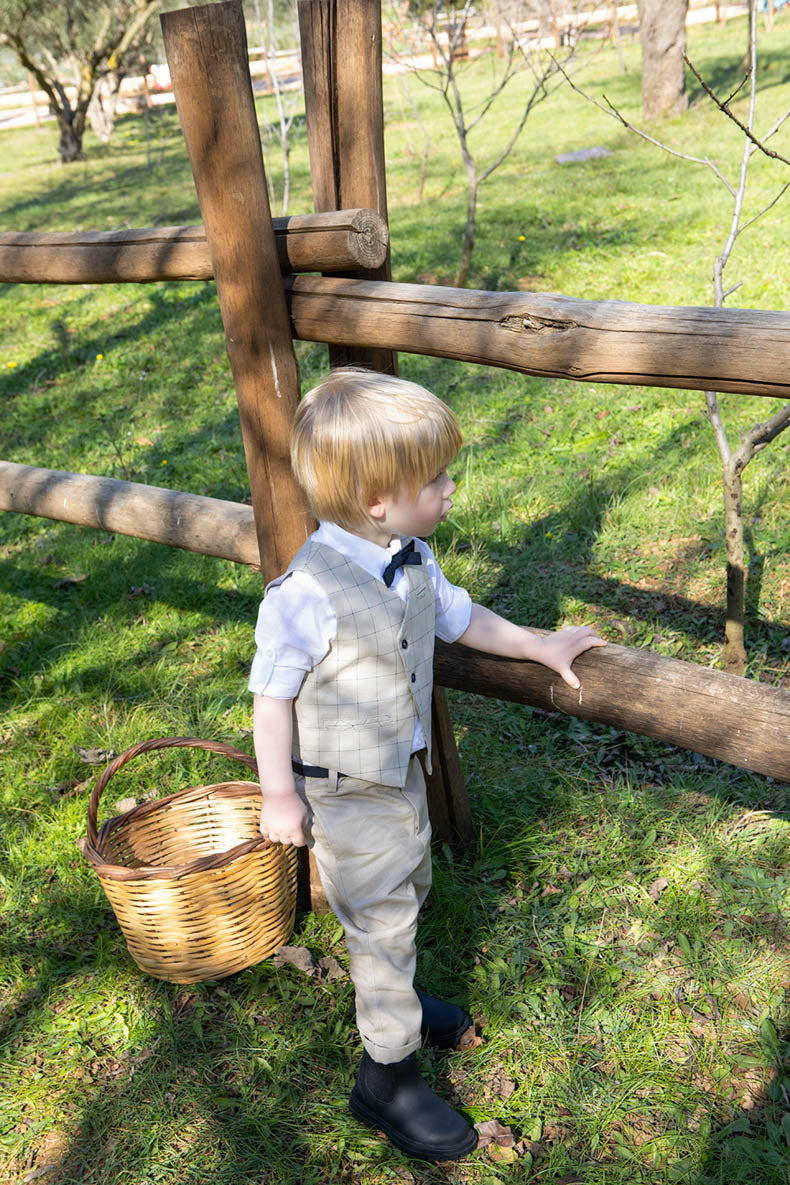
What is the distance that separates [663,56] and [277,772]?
42.2ft

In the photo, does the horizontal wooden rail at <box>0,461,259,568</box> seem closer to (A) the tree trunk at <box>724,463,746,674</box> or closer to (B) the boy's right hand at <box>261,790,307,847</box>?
(B) the boy's right hand at <box>261,790,307,847</box>

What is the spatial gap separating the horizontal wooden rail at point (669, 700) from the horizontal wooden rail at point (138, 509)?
3.08 ft

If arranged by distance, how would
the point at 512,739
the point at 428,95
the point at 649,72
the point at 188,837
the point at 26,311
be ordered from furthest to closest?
the point at 428,95
the point at 649,72
the point at 26,311
the point at 512,739
the point at 188,837

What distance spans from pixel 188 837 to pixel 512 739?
1.11m

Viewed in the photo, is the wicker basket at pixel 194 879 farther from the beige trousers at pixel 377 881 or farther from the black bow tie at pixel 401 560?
the black bow tie at pixel 401 560

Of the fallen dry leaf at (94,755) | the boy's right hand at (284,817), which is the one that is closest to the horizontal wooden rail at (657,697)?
the boy's right hand at (284,817)

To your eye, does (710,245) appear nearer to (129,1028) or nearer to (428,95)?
(129,1028)

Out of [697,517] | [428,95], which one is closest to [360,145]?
[697,517]

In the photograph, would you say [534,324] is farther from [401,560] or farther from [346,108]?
[346,108]

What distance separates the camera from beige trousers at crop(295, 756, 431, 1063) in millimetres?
1893

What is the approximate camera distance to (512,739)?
3.15m

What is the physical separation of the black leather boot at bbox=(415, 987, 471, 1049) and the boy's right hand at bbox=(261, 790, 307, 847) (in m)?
0.67

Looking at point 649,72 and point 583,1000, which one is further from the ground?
point 649,72

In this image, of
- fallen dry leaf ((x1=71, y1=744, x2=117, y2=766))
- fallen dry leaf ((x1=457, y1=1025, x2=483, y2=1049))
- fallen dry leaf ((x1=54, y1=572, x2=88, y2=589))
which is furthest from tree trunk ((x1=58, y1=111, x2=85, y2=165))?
fallen dry leaf ((x1=457, y1=1025, x2=483, y2=1049))
